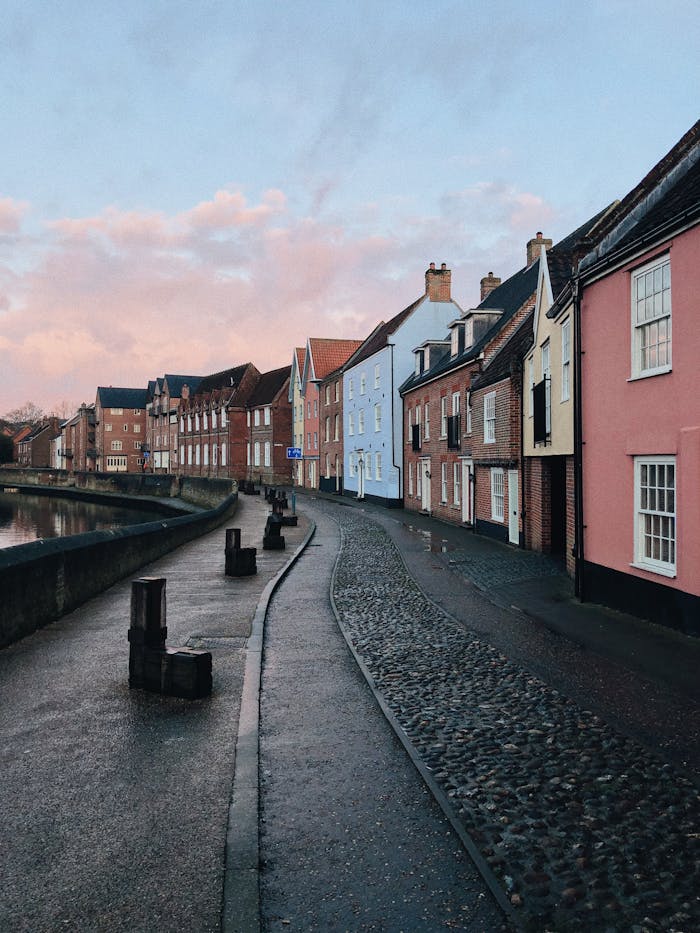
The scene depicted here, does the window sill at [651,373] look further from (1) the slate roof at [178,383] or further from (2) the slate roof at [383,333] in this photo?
(1) the slate roof at [178,383]

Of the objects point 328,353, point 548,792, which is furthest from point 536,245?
point 328,353

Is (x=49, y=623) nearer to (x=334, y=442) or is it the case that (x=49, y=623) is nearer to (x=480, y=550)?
(x=480, y=550)

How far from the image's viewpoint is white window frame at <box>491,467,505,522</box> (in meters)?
23.2

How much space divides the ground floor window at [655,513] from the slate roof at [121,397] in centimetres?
11056

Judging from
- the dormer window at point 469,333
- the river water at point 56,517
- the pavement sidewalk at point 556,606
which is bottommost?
the river water at point 56,517

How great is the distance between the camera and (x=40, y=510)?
7375cm

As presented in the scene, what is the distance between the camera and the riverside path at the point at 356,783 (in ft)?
12.4

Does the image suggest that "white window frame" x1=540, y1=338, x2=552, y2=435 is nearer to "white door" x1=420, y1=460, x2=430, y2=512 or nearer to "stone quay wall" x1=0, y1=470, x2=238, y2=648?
"stone quay wall" x1=0, y1=470, x2=238, y2=648

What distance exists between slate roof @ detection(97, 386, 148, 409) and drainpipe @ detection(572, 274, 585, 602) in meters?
108

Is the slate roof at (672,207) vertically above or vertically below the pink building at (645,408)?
above

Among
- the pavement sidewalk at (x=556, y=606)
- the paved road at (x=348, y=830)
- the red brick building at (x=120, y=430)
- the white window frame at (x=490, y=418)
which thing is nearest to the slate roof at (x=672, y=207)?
the pavement sidewalk at (x=556, y=606)

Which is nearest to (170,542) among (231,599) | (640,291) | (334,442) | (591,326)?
(231,599)

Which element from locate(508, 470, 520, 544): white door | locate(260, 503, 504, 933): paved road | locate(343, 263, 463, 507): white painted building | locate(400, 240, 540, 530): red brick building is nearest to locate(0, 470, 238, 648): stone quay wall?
locate(260, 503, 504, 933): paved road

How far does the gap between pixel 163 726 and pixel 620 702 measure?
176 inches
